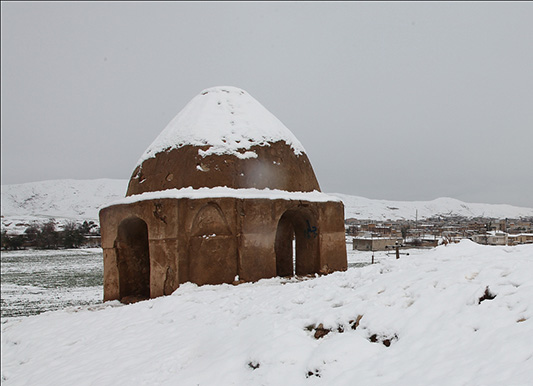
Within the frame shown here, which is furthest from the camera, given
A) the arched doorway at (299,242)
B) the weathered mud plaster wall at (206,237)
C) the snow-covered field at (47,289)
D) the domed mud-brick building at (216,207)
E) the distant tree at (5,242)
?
the distant tree at (5,242)

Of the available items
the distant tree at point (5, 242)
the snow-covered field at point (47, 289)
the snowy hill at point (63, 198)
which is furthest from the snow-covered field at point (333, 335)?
the snowy hill at point (63, 198)

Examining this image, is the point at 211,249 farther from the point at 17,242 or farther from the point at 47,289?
the point at 17,242

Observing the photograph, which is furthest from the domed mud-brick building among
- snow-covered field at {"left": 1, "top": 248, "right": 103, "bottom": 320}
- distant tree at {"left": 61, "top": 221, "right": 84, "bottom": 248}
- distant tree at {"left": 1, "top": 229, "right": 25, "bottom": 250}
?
distant tree at {"left": 1, "top": 229, "right": 25, "bottom": 250}

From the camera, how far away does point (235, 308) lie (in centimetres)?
575

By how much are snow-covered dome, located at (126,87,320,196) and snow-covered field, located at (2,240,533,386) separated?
2.88 meters

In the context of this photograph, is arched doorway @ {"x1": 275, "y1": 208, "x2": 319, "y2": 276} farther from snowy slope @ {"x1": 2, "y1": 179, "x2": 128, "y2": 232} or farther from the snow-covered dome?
snowy slope @ {"x1": 2, "y1": 179, "x2": 128, "y2": 232}

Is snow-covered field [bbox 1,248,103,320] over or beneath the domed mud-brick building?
beneath

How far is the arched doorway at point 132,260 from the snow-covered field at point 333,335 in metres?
2.46

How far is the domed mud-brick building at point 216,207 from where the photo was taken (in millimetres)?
8102

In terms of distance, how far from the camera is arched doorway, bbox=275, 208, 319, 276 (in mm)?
9664

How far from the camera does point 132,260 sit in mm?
9711

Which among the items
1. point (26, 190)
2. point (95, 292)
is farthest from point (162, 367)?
point (26, 190)

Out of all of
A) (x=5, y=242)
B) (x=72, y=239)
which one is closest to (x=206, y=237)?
(x=72, y=239)

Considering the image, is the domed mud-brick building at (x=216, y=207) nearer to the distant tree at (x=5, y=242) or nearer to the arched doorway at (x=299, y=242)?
the arched doorway at (x=299, y=242)
